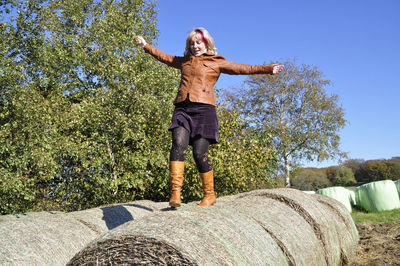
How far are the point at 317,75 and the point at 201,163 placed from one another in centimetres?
3168

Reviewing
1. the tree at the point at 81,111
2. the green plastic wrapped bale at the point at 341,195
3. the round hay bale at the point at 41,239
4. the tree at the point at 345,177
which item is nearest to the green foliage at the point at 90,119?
the tree at the point at 81,111

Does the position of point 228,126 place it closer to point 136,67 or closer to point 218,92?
point 218,92

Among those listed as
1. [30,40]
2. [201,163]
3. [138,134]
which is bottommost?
[201,163]

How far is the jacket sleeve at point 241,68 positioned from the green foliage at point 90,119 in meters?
7.11

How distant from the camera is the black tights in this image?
425 centimetres

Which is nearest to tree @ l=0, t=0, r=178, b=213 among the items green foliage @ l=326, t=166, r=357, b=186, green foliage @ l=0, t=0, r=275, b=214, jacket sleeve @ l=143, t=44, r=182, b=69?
green foliage @ l=0, t=0, r=275, b=214

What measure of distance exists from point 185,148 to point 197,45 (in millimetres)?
1378

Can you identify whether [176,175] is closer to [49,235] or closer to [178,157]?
[178,157]

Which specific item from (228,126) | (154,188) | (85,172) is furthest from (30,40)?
(228,126)

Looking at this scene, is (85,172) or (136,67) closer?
(85,172)

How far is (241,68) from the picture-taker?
4684mm

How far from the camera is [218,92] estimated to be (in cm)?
1634

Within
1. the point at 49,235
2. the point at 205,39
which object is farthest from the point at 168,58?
the point at 49,235

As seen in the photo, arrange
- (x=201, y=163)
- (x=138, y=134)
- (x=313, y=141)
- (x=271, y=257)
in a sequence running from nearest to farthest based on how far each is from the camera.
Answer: (x=271, y=257) < (x=201, y=163) < (x=138, y=134) < (x=313, y=141)
